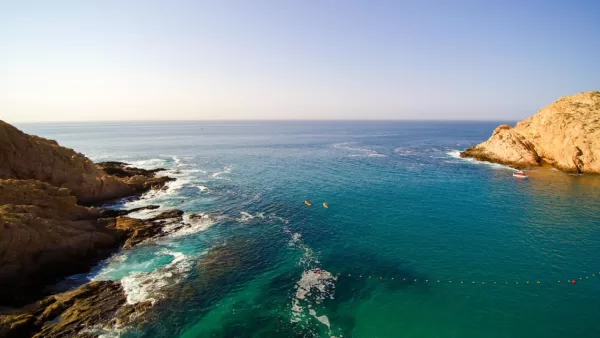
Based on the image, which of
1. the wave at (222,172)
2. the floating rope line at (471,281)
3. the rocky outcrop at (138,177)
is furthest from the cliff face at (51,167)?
the floating rope line at (471,281)

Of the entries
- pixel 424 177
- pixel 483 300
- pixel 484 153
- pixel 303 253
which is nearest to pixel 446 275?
pixel 483 300

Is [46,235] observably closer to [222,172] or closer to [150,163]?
[222,172]

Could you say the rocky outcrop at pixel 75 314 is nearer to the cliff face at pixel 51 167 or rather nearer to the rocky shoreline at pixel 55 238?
the rocky shoreline at pixel 55 238

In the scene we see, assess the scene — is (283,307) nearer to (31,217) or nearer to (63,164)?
(31,217)

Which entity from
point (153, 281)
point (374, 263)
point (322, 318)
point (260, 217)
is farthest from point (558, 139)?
point (153, 281)

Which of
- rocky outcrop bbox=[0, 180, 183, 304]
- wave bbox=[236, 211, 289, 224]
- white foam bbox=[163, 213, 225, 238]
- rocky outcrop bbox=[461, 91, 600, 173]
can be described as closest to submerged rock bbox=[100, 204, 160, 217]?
rocky outcrop bbox=[0, 180, 183, 304]

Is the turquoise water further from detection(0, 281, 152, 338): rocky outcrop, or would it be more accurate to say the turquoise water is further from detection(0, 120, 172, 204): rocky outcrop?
detection(0, 120, 172, 204): rocky outcrop
